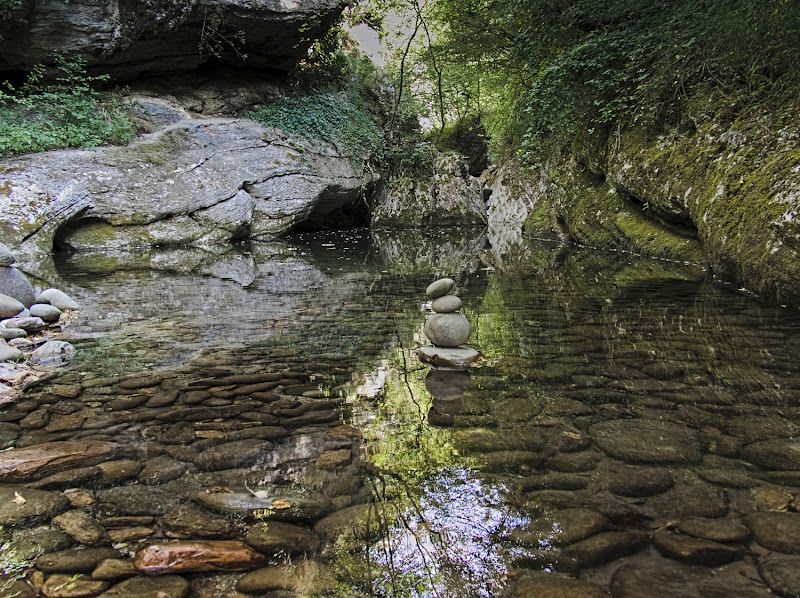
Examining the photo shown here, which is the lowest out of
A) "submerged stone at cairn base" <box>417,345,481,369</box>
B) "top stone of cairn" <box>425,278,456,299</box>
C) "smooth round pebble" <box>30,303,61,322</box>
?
"submerged stone at cairn base" <box>417,345,481,369</box>

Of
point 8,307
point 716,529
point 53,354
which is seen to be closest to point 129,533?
point 716,529

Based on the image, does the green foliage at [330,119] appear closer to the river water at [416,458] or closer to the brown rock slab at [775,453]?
the river water at [416,458]

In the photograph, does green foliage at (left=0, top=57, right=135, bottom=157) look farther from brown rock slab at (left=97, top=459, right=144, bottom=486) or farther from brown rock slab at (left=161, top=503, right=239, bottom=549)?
brown rock slab at (left=161, top=503, right=239, bottom=549)

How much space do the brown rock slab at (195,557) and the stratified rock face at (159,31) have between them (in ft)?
41.8

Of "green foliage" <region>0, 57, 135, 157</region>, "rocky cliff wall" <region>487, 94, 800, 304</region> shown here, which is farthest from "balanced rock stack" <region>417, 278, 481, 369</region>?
"green foliage" <region>0, 57, 135, 157</region>

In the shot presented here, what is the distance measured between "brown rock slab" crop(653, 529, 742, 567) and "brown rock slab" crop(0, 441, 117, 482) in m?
2.16

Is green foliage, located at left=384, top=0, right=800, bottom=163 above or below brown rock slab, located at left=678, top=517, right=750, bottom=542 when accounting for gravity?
above

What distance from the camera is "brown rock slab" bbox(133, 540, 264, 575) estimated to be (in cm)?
144

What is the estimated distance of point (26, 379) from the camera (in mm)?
2941

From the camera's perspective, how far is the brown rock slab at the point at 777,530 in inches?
57.0

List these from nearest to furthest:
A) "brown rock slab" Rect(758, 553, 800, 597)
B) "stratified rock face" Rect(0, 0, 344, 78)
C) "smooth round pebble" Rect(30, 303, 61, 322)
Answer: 1. "brown rock slab" Rect(758, 553, 800, 597)
2. "smooth round pebble" Rect(30, 303, 61, 322)
3. "stratified rock face" Rect(0, 0, 344, 78)

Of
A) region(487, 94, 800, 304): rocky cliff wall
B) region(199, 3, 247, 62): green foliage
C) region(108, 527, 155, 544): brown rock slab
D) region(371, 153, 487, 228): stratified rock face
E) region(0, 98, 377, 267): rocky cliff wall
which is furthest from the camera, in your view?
region(371, 153, 487, 228): stratified rock face

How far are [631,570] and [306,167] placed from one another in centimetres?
1340

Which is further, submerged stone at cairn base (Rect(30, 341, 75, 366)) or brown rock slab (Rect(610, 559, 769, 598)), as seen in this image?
submerged stone at cairn base (Rect(30, 341, 75, 366))
